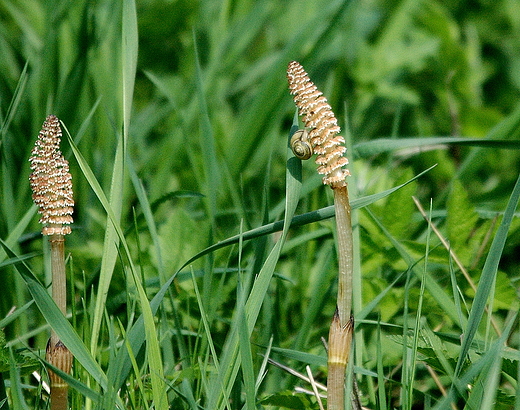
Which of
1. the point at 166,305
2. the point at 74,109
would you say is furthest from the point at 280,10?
the point at 166,305

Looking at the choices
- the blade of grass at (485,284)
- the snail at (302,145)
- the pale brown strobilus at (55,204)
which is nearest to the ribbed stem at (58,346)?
the pale brown strobilus at (55,204)

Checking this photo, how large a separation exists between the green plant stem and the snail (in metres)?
0.10

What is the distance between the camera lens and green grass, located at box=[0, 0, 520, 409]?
1.59m

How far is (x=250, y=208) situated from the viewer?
3018mm

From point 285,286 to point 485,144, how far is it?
841mm

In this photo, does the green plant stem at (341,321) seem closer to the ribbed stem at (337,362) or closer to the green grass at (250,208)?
the ribbed stem at (337,362)

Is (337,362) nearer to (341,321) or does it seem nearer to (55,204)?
(341,321)

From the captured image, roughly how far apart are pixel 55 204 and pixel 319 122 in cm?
60

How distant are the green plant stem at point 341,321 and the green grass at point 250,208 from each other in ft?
0.38

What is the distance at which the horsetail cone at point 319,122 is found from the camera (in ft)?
4.62

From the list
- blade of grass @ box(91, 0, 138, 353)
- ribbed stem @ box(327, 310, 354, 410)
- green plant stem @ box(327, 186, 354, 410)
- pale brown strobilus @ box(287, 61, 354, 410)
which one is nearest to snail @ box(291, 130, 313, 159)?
pale brown strobilus @ box(287, 61, 354, 410)

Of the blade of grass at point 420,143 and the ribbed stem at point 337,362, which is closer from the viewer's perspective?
the ribbed stem at point 337,362

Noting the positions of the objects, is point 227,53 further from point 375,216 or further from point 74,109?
point 375,216

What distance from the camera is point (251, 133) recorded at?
9.78 feet
